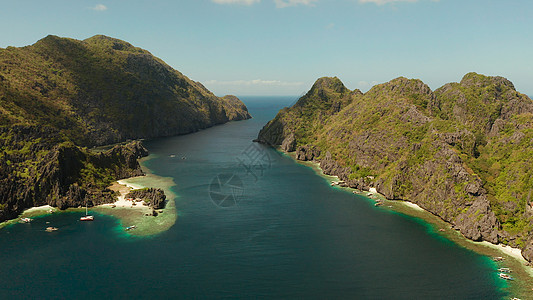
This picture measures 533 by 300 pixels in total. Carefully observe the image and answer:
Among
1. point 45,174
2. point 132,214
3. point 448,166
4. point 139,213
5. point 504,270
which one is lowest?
point 504,270

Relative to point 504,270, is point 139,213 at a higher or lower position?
higher

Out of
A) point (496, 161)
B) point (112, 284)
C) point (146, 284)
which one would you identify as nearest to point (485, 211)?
point (496, 161)

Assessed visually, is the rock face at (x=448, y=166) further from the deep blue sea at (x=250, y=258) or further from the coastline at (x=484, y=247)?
the deep blue sea at (x=250, y=258)

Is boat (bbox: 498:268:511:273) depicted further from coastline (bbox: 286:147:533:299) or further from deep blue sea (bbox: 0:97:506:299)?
deep blue sea (bbox: 0:97:506:299)

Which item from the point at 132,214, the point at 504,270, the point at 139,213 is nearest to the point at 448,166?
the point at 504,270

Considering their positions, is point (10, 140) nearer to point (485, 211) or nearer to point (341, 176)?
point (341, 176)

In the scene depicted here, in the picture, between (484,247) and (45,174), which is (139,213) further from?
(484,247)
